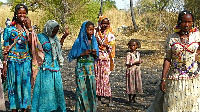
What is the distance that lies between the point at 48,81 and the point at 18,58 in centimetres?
61

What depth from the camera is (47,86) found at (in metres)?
5.22

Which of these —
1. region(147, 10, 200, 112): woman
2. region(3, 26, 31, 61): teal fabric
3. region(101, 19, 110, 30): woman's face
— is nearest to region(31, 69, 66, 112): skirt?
region(3, 26, 31, 61): teal fabric

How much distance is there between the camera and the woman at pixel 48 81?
5.22 meters

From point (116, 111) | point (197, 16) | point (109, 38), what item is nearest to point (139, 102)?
point (116, 111)

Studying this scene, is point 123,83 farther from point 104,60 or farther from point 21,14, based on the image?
point 21,14

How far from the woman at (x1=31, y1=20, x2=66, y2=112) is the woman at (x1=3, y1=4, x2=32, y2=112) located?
0.17 metres

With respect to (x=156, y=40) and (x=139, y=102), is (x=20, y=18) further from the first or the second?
(x=156, y=40)

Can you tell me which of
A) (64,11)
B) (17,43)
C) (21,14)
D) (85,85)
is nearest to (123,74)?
(85,85)

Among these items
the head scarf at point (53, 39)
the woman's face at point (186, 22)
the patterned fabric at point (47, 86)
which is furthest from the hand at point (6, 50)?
the woman's face at point (186, 22)

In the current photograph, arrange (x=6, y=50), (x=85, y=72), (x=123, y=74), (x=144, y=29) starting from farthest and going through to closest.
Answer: (x=144, y=29) < (x=123, y=74) < (x=85, y=72) < (x=6, y=50)

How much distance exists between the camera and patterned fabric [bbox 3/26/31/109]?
16.6 ft

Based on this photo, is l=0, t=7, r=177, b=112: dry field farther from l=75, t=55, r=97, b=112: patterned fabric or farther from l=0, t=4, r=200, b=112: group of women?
l=0, t=4, r=200, b=112: group of women

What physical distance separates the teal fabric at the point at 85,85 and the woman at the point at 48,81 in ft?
1.03

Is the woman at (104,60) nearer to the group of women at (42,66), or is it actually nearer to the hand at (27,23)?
the group of women at (42,66)
